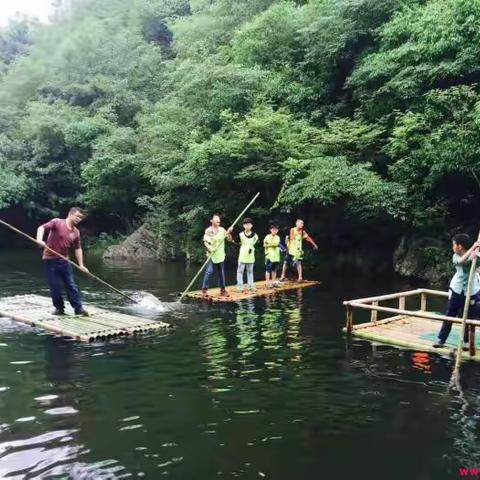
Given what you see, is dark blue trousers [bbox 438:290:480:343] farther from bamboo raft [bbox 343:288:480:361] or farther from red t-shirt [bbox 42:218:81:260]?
red t-shirt [bbox 42:218:81:260]

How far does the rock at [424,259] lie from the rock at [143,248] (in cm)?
1072

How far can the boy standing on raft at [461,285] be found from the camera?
866cm

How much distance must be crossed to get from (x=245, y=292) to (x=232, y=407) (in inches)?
316

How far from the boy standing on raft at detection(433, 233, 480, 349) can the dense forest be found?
6.73 m

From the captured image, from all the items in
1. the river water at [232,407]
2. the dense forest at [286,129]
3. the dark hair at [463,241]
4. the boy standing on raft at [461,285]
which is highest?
the dense forest at [286,129]

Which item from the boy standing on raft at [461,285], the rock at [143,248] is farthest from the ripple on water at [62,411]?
the rock at [143,248]

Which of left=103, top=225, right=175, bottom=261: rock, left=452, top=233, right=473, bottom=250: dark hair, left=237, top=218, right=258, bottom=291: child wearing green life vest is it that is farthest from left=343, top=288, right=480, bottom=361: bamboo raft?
left=103, top=225, right=175, bottom=261: rock

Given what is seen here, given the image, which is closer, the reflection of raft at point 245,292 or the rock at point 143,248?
the reflection of raft at point 245,292

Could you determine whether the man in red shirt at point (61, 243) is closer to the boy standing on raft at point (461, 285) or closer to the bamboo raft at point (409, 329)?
the bamboo raft at point (409, 329)

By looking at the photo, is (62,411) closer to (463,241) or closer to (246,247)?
(463,241)

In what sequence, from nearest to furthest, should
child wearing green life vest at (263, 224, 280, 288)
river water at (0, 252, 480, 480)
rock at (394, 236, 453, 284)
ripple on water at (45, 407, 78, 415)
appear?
1. river water at (0, 252, 480, 480)
2. ripple on water at (45, 407, 78, 415)
3. child wearing green life vest at (263, 224, 280, 288)
4. rock at (394, 236, 453, 284)

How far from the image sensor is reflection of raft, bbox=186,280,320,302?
1389 cm

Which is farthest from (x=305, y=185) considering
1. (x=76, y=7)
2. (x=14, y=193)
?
(x=76, y=7)

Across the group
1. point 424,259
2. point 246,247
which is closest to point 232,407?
point 246,247
